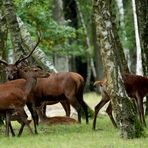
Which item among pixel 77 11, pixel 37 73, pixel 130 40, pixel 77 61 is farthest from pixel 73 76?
pixel 77 61

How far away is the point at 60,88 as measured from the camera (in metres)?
16.0

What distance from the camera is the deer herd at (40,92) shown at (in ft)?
45.1

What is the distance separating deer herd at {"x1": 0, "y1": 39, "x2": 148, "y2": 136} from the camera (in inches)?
541

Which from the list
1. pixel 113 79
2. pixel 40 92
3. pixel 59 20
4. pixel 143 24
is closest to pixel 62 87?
pixel 40 92

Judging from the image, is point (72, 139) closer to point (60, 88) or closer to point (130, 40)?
point (60, 88)

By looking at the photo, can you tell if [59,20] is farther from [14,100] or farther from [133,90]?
[14,100]

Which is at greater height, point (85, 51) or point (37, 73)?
point (37, 73)

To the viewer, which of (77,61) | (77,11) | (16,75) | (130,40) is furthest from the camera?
(77,61)

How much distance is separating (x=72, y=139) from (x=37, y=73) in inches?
94.5

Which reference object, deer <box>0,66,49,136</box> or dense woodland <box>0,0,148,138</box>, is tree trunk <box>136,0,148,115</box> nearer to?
dense woodland <box>0,0,148,138</box>

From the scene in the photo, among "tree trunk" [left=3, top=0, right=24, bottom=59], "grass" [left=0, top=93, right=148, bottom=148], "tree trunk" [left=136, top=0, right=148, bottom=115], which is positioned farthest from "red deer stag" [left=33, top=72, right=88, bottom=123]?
"tree trunk" [left=136, top=0, right=148, bottom=115]

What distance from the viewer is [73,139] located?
12664 millimetres

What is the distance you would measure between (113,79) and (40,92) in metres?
4.04

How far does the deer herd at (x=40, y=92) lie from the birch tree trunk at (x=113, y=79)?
1970 millimetres
